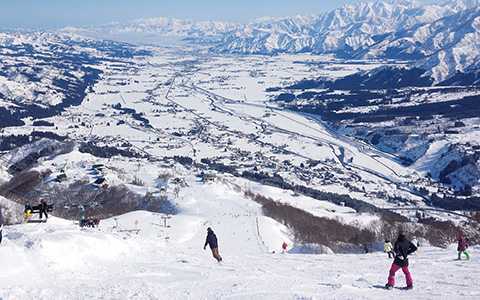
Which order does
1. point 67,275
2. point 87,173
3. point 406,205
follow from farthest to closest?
1. point 406,205
2. point 87,173
3. point 67,275

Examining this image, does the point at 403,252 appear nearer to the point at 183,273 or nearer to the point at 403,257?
the point at 403,257

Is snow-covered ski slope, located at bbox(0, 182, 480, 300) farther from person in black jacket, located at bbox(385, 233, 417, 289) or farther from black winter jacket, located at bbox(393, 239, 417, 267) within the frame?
black winter jacket, located at bbox(393, 239, 417, 267)

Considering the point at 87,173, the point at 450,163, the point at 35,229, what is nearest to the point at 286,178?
the point at 450,163

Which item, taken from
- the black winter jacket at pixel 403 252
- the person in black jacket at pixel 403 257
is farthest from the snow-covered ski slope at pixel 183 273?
the black winter jacket at pixel 403 252

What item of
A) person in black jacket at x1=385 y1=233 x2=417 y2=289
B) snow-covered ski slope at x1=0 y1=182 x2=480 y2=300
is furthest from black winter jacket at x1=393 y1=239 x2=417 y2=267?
snow-covered ski slope at x1=0 y1=182 x2=480 y2=300

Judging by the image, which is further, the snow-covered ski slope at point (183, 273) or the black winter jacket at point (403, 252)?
the snow-covered ski slope at point (183, 273)

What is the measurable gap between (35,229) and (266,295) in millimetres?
15198

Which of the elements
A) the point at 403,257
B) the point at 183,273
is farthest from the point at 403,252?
the point at 183,273

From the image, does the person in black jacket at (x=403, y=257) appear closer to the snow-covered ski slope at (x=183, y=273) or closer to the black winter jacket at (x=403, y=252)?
the black winter jacket at (x=403, y=252)

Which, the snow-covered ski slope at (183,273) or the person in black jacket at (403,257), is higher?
the person in black jacket at (403,257)

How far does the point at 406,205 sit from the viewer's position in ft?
335

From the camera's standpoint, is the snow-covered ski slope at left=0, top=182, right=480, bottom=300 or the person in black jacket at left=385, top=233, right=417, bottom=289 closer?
the person in black jacket at left=385, top=233, right=417, bottom=289

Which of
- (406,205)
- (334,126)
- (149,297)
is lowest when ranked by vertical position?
(149,297)

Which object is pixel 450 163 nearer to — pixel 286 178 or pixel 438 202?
pixel 438 202
